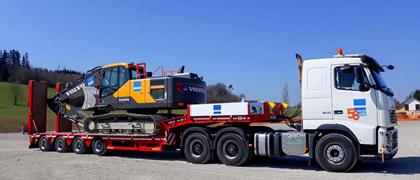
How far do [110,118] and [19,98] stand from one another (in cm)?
7183

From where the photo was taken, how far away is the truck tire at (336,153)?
11.1 metres

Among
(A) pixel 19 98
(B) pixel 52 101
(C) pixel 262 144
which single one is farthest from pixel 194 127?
(A) pixel 19 98

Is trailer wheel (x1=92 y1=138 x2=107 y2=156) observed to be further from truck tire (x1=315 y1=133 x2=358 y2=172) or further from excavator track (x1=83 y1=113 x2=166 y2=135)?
truck tire (x1=315 y1=133 x2=358 y2=172)

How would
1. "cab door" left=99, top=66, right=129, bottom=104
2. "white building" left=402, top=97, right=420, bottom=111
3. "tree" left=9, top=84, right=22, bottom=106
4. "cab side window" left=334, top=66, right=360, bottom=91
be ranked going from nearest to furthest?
"cab side window" left=334, top=66, right=360, bottom=91
"cab door" left=99, top=66, right=129, bottom=104
"tree" left=9, top=84, right=22, bottom=106
"white building" left=402, top=97, right=420, bottom=111

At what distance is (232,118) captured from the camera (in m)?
13.0

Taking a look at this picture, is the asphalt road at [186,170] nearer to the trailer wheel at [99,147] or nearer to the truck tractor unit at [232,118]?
the truck tractor unit at [232,118]

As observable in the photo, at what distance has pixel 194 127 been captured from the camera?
1401 centimetres

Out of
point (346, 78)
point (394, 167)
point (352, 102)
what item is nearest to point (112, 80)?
point (346, 78)

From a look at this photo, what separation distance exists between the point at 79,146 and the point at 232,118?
25.8 ft

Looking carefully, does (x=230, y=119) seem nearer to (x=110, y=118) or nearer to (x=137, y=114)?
(x=137, y=114)

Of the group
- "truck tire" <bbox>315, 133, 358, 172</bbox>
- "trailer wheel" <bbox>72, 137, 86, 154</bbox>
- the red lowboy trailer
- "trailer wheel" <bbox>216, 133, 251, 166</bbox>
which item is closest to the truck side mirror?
"truck tire" <bbox>315, 133, 358, 172</bbox>

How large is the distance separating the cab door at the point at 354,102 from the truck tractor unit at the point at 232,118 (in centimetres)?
3

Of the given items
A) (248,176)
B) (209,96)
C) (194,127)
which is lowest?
(248,176)

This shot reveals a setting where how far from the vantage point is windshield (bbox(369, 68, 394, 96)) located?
37.4 feet
